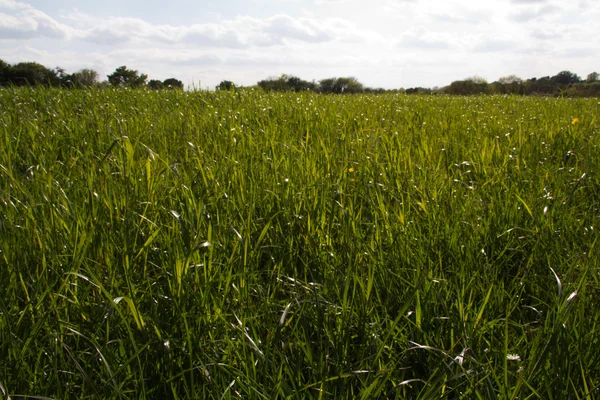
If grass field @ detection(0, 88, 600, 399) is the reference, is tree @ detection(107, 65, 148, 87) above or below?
above

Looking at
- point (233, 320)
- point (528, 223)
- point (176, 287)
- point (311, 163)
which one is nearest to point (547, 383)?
point (233, 320)

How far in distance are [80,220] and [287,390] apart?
1.18m

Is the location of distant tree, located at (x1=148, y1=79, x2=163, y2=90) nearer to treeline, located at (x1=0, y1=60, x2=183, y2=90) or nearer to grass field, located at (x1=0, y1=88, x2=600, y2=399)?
treeline, located at (x1=0, y1=60, x2=183, y2=90)

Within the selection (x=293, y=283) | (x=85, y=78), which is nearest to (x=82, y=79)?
(x=85, y=78)

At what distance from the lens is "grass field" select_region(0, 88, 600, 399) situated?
1288mm

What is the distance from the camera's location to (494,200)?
243 cm

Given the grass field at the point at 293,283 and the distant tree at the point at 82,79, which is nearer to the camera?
the grass field at the point at 293,283

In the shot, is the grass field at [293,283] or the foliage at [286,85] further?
the foliage at [286,85]

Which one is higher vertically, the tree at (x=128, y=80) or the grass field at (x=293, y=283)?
the tree at (x=128, y=80)

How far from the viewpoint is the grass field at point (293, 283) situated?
4.22 ft

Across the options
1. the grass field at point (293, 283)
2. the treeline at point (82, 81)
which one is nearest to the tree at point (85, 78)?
the treeline at point (82, 81)

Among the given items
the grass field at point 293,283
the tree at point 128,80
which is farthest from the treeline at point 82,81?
the grass field at point 293,283

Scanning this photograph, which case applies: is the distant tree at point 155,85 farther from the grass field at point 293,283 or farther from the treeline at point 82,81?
the grass field at point 293,283

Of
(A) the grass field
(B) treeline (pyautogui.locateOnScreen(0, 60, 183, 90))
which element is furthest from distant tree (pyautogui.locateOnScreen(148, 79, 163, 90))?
(A) the grass field
